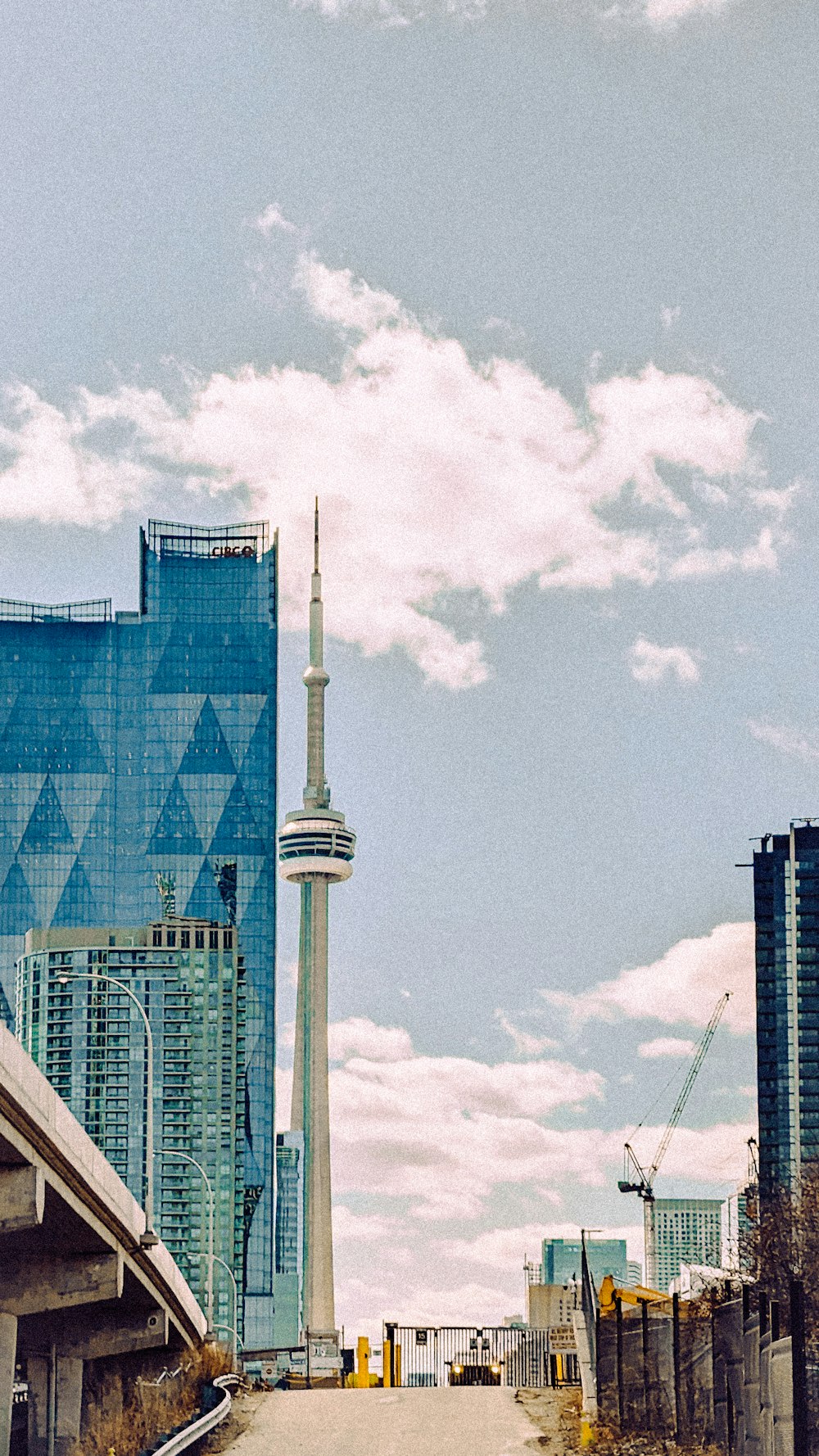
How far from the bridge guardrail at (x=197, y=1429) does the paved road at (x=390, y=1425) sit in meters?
0.66

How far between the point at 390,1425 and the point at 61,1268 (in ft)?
37.0

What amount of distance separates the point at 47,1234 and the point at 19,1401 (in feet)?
139

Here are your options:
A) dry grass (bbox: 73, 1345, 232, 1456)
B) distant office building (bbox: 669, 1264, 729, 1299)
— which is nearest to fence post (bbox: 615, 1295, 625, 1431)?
dry grass (bbox: 73, 1345, 232, 1456)

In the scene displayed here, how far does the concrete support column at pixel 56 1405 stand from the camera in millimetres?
67062

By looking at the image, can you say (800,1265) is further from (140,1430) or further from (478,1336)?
(140,1430)

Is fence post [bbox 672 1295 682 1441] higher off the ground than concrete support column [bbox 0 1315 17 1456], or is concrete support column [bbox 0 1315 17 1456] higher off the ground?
fence post [bbox 672 1295 682 1441]

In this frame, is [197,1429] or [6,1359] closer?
[197,1429]

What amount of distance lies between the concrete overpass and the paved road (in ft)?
18.3

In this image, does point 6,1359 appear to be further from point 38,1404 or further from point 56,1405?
point 38,1404

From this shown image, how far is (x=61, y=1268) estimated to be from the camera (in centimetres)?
5631

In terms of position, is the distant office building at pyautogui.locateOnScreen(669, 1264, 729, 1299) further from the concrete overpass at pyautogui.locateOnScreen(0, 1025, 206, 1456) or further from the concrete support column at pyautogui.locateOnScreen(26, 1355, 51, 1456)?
the concrete support column at pyautogui.locateOnScreen(26, 1355, 51, 1456)

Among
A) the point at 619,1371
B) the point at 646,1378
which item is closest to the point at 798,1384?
the point at 646,1378

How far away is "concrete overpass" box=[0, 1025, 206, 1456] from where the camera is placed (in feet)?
139

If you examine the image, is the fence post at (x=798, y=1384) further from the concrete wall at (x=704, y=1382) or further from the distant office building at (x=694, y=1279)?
the distant office building at (x=694, y=1279)
